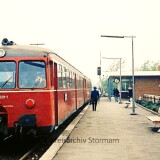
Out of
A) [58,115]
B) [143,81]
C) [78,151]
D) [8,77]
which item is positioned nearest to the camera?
[78,151]

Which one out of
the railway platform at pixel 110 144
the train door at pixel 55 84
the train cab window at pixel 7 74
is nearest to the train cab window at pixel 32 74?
the train cab window at pixel 7 74

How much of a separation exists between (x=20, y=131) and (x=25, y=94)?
960mm

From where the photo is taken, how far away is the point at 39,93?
10.5m

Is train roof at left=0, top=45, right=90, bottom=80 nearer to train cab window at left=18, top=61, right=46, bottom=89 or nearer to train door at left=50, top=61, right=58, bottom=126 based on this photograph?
train cab window at left=18, top=61, right=46, bottom=89

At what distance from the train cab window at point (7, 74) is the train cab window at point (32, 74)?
19 cm

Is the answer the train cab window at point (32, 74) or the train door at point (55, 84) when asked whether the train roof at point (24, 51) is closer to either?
the train cab window at point (32, 74)

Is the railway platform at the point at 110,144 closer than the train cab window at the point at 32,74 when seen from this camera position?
Yes

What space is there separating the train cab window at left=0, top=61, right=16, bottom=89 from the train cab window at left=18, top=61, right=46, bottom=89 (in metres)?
0.19

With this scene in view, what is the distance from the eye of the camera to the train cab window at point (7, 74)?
34.6ft

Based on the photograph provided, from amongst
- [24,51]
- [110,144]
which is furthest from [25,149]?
[24,51]

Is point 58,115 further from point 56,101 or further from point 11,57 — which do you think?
point 11,57

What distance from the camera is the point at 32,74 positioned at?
35.0 ft

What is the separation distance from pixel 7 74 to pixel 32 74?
664 mm

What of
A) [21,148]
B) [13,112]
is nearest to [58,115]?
[21,148]
